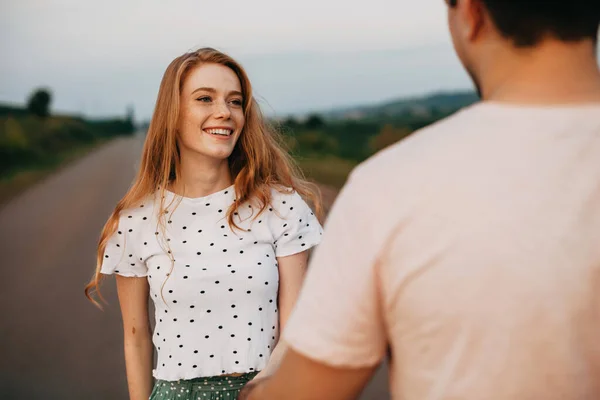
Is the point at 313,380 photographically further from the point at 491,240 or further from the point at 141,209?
the point at 141,209

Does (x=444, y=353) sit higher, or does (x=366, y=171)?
(x=366, y=171)

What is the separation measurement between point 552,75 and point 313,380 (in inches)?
20.5

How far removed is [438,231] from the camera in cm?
97

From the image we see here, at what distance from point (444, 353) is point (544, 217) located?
0.71ft

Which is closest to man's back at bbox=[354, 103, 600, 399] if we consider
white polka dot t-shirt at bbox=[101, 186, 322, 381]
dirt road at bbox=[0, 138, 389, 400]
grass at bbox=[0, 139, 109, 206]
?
white polka dot t-shirt at bbox=[101, 186, 322, 381]

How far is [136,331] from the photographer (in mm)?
2445

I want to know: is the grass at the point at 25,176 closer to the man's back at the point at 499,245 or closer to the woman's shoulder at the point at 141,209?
the woman's shoulder at the point at 141,209

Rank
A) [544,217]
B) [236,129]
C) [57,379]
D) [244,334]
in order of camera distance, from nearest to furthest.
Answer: [544,217], [244,334], [236,129], [57,379]

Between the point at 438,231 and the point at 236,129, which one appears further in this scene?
the point at 236,129

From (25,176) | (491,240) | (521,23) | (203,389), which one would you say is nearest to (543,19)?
(521,23)

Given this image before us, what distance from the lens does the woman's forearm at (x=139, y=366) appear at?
2453 mm

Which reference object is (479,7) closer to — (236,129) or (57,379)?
(236,129)

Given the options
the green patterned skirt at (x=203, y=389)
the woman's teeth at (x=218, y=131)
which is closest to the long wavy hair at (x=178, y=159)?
the woman's teeth at (x=218, y=131)

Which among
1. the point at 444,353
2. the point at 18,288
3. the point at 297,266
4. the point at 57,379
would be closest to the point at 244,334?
the point at 297,266
